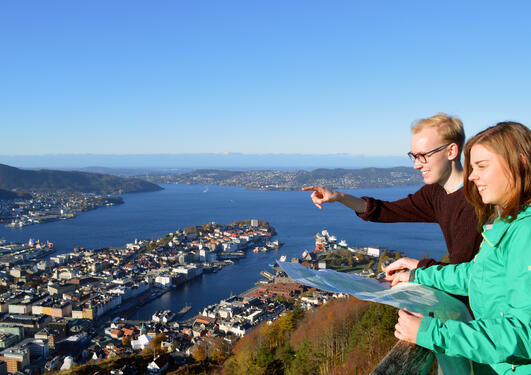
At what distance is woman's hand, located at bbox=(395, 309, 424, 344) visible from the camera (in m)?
0.41

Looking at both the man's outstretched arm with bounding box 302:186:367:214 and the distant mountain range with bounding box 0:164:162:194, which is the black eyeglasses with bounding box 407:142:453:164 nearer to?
the man's outstretched arm with bounding box 302:186:367:214

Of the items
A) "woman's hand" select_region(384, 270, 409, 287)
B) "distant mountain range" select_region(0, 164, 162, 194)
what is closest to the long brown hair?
"woman's hand" select_region(384, 270, 409, 287)

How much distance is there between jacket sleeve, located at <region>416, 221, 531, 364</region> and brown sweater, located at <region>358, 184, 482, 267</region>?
0.72 feet

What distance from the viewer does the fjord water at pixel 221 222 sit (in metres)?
9.98

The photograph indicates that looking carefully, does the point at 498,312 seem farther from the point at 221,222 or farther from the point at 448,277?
the point at 221,222

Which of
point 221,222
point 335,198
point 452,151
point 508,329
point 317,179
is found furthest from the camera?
point 317,179

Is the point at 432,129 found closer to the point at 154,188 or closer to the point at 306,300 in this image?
the point at 306,300

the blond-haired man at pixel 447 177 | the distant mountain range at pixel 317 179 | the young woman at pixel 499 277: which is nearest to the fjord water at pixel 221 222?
the distant mountain range at pixel 317 179

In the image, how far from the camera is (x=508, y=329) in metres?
0.36

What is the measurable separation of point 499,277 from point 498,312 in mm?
36

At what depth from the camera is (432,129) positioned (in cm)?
66

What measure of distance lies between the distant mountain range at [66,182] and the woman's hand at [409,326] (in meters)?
35.7

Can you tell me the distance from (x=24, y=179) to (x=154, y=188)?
435 inches

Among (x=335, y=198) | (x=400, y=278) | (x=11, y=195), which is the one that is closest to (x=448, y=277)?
(x=400, y=278)
